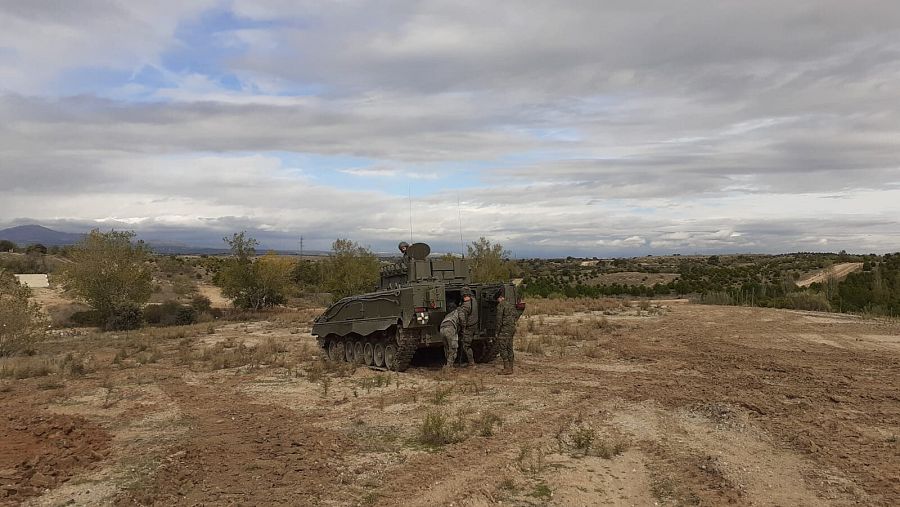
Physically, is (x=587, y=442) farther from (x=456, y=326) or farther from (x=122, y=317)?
(x=122, y=317)

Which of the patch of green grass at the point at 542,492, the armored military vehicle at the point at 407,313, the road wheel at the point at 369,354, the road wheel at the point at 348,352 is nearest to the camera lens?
the patch of green grass at the point at 542,492

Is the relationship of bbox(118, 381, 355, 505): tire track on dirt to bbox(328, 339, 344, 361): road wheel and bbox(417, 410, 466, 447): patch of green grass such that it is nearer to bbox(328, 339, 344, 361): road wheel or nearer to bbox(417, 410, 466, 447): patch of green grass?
bbox(417, 410, 466, 447): patch of green grass

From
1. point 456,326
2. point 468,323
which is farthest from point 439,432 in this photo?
point 468,323

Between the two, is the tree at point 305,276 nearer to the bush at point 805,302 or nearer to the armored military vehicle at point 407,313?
the bush at point 805,302

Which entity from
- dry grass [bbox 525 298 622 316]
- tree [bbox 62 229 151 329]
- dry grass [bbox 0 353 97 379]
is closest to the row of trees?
tree [bbox 62 229 151 329]

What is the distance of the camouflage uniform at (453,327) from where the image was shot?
13.6 metres

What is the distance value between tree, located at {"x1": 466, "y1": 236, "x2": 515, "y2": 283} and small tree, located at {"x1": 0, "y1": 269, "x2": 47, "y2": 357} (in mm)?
22908

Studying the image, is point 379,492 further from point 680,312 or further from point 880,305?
point 880,305

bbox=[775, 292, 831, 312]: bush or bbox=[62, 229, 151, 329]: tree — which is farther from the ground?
bbox=[62, 229, 151, 329]: tree

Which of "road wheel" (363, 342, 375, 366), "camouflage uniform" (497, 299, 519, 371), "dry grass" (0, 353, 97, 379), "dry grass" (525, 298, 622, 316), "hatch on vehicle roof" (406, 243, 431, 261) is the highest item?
"hatch on vehicle roof" (406, 243, 431, 261)

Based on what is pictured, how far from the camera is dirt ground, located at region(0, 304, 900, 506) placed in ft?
20.8

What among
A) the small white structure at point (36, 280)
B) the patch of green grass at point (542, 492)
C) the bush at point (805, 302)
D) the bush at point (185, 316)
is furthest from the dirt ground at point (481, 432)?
the small white structure at point (36, 280)

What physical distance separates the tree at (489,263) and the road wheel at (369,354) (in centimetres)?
2236

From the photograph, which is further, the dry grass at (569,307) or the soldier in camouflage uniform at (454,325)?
the dry grass at (569,307)
